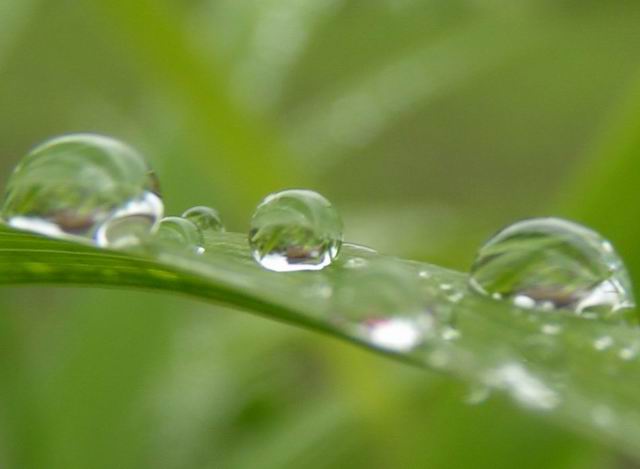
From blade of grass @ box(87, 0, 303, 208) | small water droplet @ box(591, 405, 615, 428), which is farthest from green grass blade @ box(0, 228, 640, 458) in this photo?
blade of grass @ box(87, 0, 303, 208)

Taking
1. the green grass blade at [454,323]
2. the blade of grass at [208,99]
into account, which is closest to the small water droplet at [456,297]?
the green grass blade at [454,323]

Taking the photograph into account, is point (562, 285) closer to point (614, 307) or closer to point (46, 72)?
point (614, 307)

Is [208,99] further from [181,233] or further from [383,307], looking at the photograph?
[383,307]

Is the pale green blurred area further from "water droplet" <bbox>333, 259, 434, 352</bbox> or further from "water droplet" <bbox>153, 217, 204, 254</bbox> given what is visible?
"water droplet" <bbox>153, 217, 204, 254</bbox>

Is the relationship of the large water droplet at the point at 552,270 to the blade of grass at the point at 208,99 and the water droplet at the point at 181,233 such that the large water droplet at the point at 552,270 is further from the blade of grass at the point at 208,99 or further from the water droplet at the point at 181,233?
the blade of grass at the point at 208,99

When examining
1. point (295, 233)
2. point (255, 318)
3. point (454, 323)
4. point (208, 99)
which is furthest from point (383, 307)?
point (255, 318)
